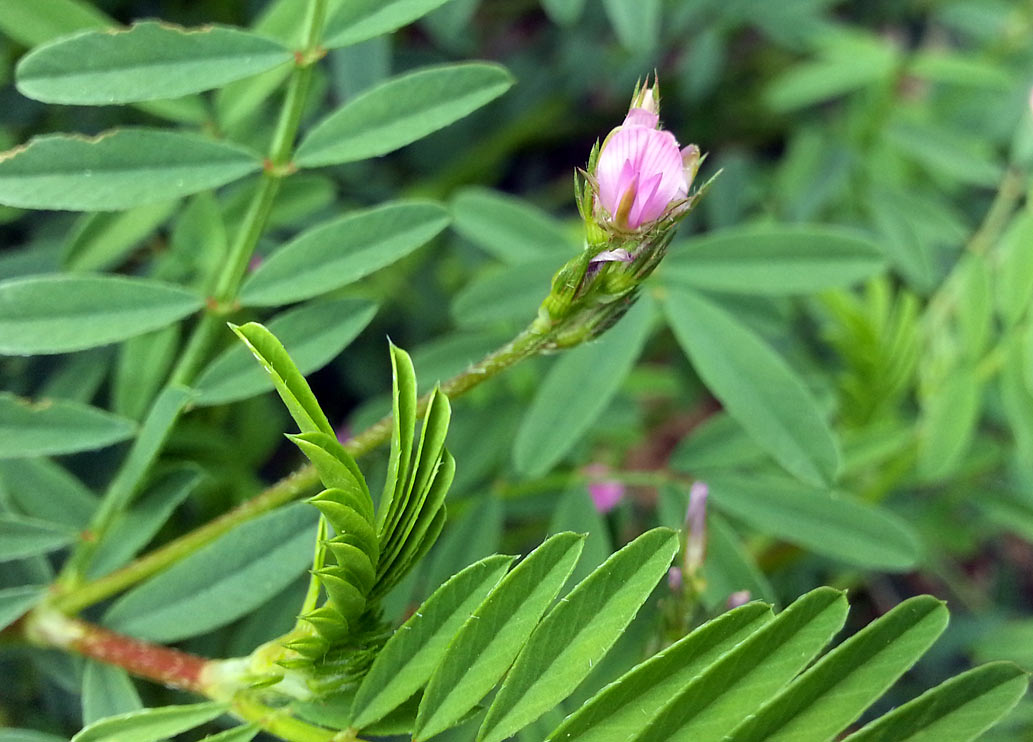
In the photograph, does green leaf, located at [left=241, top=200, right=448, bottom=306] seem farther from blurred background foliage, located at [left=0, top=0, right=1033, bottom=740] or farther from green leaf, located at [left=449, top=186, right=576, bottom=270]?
green leaf, located at [left=449, top=186, right=576, bottom=270]

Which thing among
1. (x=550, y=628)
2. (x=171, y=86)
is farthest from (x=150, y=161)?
(x=550, y=628)

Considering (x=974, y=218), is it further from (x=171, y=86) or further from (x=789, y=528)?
(x=171, y=86)

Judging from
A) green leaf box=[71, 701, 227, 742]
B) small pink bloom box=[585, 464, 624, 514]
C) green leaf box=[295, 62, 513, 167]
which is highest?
green leaf box=[295, 62, 513, 167]

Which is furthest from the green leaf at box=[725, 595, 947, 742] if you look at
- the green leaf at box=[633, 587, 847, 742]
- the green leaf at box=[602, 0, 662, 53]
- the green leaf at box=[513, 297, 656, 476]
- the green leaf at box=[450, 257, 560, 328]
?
the green leaf at box=[602, 0, 662, 53]

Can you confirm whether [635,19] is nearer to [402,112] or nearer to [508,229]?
[508,229]

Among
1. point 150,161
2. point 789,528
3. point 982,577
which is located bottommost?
point 982,577

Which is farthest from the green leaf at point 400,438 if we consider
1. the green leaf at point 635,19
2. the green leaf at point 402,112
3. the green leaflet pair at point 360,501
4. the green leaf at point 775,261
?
the green leaf at point 635,19

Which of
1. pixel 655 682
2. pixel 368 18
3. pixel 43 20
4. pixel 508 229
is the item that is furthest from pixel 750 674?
pixel 43 20
